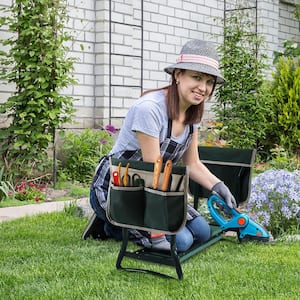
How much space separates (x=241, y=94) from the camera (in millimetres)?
9469

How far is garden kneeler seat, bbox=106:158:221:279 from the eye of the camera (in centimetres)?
330

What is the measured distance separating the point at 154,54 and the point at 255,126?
84.7 inches

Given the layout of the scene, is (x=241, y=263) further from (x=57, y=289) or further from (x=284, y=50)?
(x=284, y=50)

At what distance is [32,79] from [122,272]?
3814mm

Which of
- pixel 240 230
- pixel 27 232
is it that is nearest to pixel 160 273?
pixel 240 230

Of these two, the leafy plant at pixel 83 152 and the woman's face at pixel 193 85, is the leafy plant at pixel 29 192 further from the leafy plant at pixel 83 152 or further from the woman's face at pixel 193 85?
the woman's face at pixel 193 85

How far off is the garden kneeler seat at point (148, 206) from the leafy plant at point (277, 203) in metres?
1.25

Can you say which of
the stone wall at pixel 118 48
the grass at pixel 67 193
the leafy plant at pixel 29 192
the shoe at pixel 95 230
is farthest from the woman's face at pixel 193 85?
the stone wall at pixel 118 48

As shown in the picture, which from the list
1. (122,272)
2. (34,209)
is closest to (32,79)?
(34,209)

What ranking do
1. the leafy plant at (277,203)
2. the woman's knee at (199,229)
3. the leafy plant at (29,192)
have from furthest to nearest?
the leafy plant at (29,192), the leafy plant at (277,203), the woman's knee at (199,229)

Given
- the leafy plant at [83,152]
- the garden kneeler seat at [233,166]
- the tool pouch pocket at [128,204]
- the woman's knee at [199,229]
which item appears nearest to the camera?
the tool pouch pocket at [128,204]

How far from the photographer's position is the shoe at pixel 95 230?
4.41 m

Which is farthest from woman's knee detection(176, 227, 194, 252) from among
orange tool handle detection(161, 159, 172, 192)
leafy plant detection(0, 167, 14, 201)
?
leafy plant detection(0, 167, 14, 201)

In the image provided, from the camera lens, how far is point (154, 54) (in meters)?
10.4
